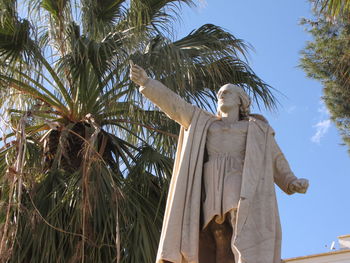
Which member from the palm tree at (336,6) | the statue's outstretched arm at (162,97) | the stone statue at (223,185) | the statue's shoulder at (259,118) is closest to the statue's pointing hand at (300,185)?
the stone statue at (223,185)

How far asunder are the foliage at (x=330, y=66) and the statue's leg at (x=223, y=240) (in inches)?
238

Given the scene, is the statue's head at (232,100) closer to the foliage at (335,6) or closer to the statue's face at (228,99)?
the statue's face at (228,99)

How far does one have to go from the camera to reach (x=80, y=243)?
7699mm

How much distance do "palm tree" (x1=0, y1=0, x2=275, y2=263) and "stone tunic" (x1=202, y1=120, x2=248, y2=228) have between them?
7.80ft

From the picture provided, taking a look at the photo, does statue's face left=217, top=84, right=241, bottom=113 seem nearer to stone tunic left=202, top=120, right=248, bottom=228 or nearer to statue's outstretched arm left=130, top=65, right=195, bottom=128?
stone tunic left=202, top=120, right=248, bottom=228

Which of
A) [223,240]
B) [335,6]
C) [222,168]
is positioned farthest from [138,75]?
[335,6]

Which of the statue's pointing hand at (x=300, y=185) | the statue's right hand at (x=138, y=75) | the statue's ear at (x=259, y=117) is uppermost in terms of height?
the statue's right hand at (x=138, y=75)

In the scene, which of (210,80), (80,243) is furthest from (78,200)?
(210,80)

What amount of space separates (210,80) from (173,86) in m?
1.13

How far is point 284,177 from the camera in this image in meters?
5.67

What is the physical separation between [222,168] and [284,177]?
18.4 inches

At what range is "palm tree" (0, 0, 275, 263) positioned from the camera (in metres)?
7.98

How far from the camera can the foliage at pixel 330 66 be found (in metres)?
11.2

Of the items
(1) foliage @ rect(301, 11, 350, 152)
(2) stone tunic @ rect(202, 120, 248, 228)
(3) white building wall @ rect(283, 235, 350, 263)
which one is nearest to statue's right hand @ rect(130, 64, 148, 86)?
(2) stone tunic @ rect(202, 120, 248, 228)
